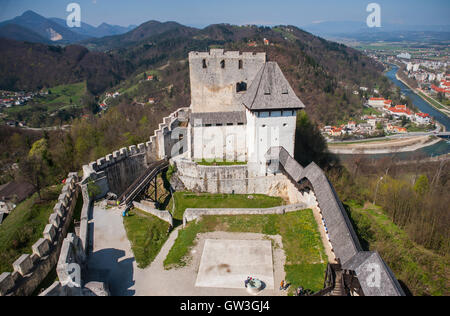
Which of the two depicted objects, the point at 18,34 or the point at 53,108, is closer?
the point at 53,108

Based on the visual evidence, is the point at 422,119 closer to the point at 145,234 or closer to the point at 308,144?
the point at 308,144

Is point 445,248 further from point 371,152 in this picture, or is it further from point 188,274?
point 371,152

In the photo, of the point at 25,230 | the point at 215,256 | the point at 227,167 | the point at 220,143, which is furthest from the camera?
the point at 220,143

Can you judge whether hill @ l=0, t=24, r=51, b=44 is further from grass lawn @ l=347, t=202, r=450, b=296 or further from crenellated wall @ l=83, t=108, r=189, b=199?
grass lawn @ l=347, t=202, r=450, b=296

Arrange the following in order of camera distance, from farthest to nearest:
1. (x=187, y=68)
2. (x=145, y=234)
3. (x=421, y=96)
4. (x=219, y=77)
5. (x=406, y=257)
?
(x=421, y=96) → (x=187, y=68) → (x=219, y=77) → (x=406, y=257) → (x=145, y=234)

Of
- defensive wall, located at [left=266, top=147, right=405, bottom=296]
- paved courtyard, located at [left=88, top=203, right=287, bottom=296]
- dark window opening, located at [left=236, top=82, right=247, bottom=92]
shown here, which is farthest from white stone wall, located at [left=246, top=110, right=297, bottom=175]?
paved courtyard, located at [left=88, top=203, right=287, bottom=296]

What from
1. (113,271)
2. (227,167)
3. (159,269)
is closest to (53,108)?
(227,167)

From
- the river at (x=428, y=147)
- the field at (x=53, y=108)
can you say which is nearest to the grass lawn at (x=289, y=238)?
the river at (x=428, y=147)
